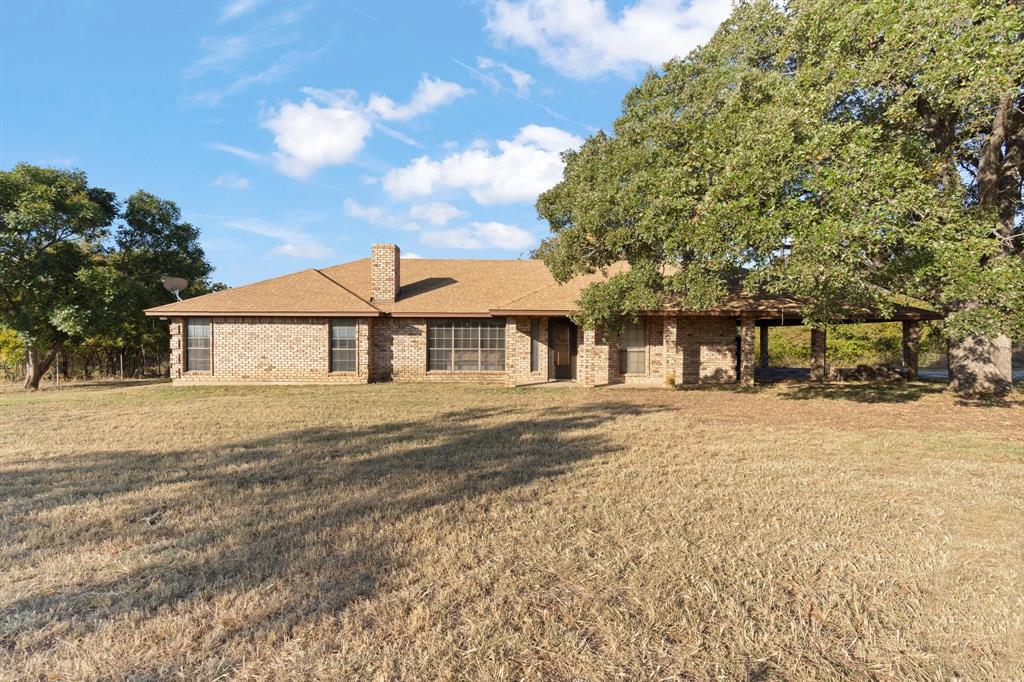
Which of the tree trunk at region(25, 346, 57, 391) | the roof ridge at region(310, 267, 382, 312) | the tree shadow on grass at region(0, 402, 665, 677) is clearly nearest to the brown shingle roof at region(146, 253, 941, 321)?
the roof ridge at region(310, 267, 382, 312)

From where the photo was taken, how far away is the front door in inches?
763

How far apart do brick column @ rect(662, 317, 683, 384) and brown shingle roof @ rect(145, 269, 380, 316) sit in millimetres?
10283

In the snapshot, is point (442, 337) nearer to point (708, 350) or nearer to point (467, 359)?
point (467, 359)

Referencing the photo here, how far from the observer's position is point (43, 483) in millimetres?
5867

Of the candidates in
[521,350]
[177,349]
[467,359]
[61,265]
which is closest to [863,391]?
[521,350]

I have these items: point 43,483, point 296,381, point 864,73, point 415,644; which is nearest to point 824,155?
point 864,73

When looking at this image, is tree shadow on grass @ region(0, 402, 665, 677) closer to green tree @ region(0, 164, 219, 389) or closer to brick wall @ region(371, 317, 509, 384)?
brick wall @ region(371, 317, 509, 384)

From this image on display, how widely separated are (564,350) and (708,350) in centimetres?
532

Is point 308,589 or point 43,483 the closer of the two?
point 308,589

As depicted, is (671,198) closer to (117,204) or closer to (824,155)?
(824,155)

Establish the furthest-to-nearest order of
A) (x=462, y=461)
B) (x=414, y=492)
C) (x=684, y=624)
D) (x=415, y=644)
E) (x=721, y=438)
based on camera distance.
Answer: (x=721, y=438) → (x=462, y=461) → (x=414, y=492) → (x=684, y=624) → (x=415, y=644)

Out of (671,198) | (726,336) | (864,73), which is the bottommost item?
(726,336)

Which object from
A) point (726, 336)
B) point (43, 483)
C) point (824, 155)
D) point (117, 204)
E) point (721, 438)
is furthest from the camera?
point (117, 204)

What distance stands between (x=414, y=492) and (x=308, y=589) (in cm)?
215
